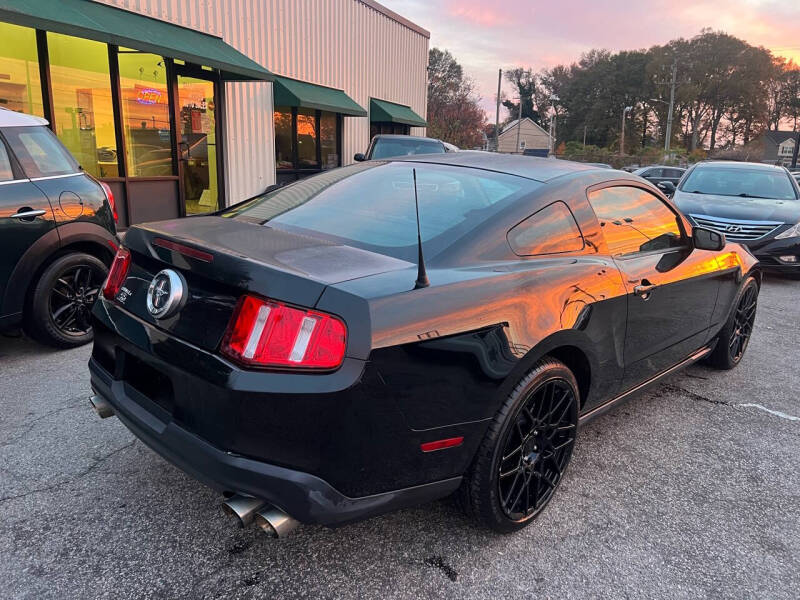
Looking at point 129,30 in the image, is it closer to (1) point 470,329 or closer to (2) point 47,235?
(2) point 47,235

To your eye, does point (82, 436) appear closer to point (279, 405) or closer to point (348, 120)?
point (279, 405)

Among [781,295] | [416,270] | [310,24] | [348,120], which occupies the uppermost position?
[310,24]

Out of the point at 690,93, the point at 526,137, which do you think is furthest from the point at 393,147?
the point at 526,137

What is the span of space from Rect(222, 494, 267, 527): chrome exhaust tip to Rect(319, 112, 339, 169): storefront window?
581 inches

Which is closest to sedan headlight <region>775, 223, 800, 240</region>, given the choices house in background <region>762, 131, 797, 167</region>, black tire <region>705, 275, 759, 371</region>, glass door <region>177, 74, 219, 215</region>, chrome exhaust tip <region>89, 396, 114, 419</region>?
black tire <region>705, 275, 759, 371</region>

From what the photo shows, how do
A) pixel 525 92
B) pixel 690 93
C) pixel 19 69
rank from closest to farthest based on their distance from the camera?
1. pixel 19 69
2. pixel 690 93
3. pixel 525 92

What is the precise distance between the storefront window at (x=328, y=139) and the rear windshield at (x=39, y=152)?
464 inches

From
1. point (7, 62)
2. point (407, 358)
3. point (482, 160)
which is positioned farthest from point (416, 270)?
point (7, 62)

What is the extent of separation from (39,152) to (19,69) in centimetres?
517

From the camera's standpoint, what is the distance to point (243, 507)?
1.86m

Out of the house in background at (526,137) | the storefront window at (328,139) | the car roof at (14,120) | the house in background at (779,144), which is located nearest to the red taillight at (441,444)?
the car roof at (14,120)

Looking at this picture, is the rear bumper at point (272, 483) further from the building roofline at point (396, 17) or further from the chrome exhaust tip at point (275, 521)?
the building roofline at point (396, 17)

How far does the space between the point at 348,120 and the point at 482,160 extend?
14.9m

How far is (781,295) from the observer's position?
303 inches
